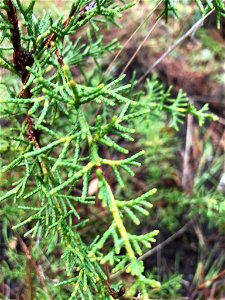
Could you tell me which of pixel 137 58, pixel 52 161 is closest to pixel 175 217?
pixel 137 58

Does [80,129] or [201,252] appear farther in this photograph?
[201,252]

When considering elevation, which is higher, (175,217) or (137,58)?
(137,58)

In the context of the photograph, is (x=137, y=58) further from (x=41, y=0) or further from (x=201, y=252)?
(x=201, y=252)

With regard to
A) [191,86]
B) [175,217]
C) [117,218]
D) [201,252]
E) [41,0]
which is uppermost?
[41,0]

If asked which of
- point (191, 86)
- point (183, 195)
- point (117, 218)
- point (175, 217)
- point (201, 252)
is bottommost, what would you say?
point (201, 252)

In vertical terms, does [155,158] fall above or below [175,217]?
above

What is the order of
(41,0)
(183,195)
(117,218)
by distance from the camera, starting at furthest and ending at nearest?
(41,0)
(183,195)
(117,218)

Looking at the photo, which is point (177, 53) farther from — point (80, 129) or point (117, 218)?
point (117, 218)

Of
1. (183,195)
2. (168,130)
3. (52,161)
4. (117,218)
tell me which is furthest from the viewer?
(168,130)

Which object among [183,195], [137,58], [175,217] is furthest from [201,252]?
[137,58]
